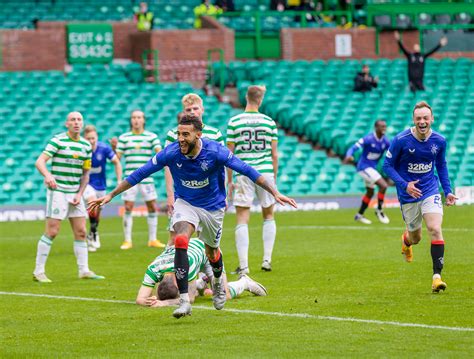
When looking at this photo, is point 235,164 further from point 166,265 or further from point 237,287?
point 237,287

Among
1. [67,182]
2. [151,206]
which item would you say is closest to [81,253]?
[67,182]

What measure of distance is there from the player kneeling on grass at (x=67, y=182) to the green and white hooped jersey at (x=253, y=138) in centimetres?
194

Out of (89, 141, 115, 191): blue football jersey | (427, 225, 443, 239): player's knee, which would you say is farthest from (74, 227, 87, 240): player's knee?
(89, 141, 115, 191): blue football jersey

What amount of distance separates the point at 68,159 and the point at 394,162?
171 inches

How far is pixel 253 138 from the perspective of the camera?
15594mm

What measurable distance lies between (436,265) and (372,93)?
24593 millimetres

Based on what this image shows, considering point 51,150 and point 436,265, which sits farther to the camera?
point 51,150

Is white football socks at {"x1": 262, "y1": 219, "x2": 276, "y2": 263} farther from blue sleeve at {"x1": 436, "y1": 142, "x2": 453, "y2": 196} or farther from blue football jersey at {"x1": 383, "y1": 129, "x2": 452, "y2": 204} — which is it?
blue sleeve at {"x1": 436, "y1": 142, "x2": 453, "y2": 196}

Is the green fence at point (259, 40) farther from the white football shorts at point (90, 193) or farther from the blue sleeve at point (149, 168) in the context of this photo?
the blue sleeve at point (149, 168)

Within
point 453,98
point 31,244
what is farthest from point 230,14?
point 31,244

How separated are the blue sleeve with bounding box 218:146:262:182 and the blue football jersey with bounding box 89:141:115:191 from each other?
9.82 meters

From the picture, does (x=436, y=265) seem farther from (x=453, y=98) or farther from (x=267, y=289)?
(x=453, y=98)

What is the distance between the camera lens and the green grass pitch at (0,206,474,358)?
975 cm

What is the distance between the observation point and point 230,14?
1518 inches
